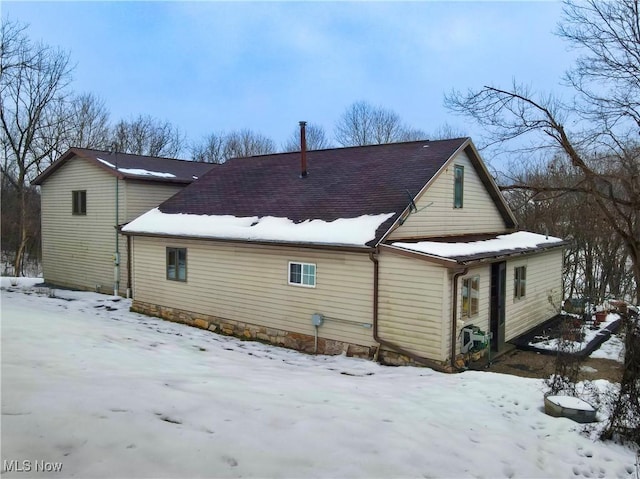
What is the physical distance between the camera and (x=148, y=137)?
137ft

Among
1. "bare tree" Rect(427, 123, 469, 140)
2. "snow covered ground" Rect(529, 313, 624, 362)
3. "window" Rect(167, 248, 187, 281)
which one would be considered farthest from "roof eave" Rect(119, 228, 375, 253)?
"bare tree" Rect(427, 123, 469, 140)

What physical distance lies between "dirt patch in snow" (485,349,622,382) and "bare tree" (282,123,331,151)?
38.8 m

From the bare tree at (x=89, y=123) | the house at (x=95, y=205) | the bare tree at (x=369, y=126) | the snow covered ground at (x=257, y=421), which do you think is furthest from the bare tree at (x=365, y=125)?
the snow covered ground at (x=257, y=421)

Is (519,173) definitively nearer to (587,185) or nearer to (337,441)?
(587,185)

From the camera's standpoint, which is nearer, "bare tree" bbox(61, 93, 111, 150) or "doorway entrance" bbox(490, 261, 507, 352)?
"doorway entrance" bbox(490, 261, 507, 352)

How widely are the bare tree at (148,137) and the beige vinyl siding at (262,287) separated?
27242 mm

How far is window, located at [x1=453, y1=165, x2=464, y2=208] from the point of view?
40.9 feet

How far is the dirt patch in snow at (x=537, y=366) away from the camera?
31.2 ft

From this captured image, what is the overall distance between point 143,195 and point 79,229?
3590mm

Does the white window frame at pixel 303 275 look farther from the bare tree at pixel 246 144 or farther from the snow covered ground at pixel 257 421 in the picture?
the bare tree at pixel 246 144

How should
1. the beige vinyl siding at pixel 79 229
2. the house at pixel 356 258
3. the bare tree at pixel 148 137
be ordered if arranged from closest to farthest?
1. the house at pixel 356 258
2. the beige vinyl siding at pixel 79 229
3. the bare tree at pixel 148 137

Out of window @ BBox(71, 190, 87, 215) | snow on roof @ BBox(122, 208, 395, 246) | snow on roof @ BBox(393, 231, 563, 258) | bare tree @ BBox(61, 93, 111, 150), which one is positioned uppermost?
bare tree @ BBox(61, 93, 111, 150)

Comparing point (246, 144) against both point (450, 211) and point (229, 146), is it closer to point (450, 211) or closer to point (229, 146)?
point (229, 146)

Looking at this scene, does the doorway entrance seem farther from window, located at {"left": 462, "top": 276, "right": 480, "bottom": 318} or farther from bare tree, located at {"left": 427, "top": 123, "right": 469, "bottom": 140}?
bare tree, located at {"left": 427, "top": 123, "right": 469, "bottom": 140}
